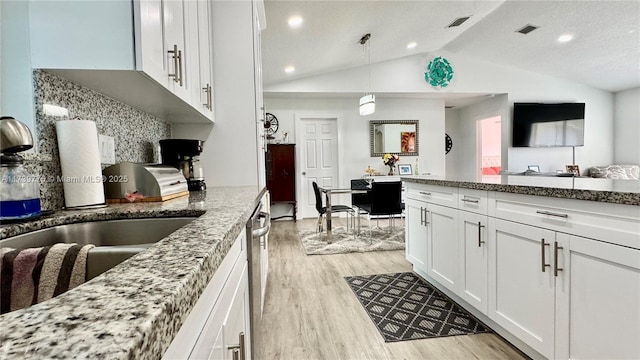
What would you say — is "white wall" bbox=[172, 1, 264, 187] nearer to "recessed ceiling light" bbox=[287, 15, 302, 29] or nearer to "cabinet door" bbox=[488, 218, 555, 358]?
"recessed ceiling light" bbox=[287, 15, 302, 29]

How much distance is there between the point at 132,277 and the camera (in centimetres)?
41

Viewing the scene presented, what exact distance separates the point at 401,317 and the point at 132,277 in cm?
201

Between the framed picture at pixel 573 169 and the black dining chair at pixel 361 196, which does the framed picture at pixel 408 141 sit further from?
the framed picture at pixel 573 169

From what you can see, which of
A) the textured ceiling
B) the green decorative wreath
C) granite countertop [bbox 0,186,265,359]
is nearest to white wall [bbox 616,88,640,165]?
the textured ceiling

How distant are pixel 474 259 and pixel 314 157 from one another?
14.5ft

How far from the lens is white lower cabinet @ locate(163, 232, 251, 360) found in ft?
1.44

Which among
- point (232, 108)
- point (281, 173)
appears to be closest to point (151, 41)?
point (232, 108)

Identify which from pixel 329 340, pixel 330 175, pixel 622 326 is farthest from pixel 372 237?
pixel 622 326

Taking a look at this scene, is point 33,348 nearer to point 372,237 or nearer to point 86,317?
point 86,317

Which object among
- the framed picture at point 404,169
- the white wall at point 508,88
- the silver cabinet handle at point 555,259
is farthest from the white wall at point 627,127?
the silver cabinet handle at point 555,259

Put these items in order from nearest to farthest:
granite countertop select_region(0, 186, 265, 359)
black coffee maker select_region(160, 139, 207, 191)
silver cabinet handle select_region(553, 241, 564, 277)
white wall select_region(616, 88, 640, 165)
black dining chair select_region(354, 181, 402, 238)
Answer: granite countertop select_region(0, 186, 265, 359) → silver cabinet handle select_region(553, 241, 564, 277) → black coffee maker select_region(160, 139, 207, 191) → black dining chair select_region(354, 181, 402, 238) → white wall select_region(616, 88, 640, 165)

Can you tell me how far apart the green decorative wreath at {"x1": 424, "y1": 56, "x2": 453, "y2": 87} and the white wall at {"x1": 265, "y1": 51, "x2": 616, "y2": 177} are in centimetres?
9

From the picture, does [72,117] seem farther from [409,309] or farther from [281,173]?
[281,173]

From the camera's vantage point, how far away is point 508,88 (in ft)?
20.0
